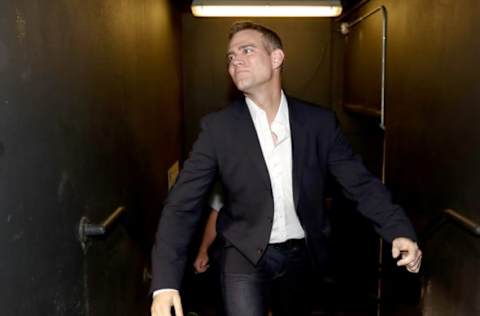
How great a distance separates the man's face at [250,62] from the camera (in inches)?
90.9

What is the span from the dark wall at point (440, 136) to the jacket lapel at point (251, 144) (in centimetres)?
76

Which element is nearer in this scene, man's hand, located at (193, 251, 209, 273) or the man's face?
the man's face

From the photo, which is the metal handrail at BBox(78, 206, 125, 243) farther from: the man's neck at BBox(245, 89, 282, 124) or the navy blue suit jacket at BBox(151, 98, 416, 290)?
the man's neck at BBox(245, 89, 282, 124)

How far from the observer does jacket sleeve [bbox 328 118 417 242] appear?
209 cm

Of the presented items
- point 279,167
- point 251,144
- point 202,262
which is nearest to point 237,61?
point 251,144

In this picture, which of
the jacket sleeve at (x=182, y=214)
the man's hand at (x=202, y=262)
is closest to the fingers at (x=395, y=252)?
the jacket sleeve at (x=182, y=214)

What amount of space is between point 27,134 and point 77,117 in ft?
1.46

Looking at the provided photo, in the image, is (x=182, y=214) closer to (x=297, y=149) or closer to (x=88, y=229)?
(x=88, y=229)

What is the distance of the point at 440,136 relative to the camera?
236cm

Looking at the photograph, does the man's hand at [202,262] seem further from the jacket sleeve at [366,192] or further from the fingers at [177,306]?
the fingers at [177,306]

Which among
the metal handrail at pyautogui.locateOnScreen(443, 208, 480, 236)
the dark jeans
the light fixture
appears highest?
the light fixture

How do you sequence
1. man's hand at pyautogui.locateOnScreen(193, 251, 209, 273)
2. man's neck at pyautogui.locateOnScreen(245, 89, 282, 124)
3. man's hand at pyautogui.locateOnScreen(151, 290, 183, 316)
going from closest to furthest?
man's hand at pyautogui.locateOnScreen(151, 290, 183, 316) → man's neck at pyautogui.locateOnScreen(245, 89, 282, 124) → man's hand at pyautogui.locateOnScreen(193, 251, 209, 273)

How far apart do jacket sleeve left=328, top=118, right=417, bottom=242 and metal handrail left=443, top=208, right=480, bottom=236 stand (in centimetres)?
17

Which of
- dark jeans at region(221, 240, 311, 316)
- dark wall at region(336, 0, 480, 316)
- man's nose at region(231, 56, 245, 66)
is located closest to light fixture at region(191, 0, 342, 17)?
dark wall at region(336, 0, 480, 316)
